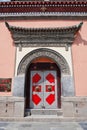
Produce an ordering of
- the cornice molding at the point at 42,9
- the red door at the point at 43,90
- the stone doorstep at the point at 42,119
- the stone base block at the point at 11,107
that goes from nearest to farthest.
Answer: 1. the stone doorstep at the point at 42,119
2. the stone base block at the point at 11,107
3. the red door at the point at 43,90
4. the cornice molding at the point at 42,9

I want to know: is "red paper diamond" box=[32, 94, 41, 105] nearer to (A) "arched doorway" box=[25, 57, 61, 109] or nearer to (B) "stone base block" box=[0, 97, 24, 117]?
(A) "arched doorway" box=[25, 57, 61, 109]

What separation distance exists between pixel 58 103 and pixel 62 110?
1.97 feet

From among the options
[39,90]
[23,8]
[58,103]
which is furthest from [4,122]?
[23,8]

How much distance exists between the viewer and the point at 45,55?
786cm

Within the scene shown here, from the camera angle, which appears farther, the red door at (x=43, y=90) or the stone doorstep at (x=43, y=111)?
the red door at (x=43, y=90)

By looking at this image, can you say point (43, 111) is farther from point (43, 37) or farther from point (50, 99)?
point (43, 37)

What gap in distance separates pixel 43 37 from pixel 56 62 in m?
1.40

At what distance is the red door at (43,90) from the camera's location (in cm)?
791

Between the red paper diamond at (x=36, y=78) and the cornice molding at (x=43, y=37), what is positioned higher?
the cornice molding at (x=43, y=37)

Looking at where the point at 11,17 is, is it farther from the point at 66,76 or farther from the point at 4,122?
the point at 4,122

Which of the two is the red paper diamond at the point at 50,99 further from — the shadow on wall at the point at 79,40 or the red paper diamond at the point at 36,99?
the shadow on wall at the point at 79,40

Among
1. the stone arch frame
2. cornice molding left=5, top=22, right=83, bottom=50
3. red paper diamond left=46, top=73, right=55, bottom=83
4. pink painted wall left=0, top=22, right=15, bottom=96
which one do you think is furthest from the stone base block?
cornice molding left=5, top=22, right=83, bottom=50

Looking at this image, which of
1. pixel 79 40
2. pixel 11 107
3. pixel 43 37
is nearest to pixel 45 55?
pixel 43 37

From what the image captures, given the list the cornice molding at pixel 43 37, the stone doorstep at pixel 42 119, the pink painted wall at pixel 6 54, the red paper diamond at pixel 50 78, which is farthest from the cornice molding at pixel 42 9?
the stone doorstep at pixel 42 119
